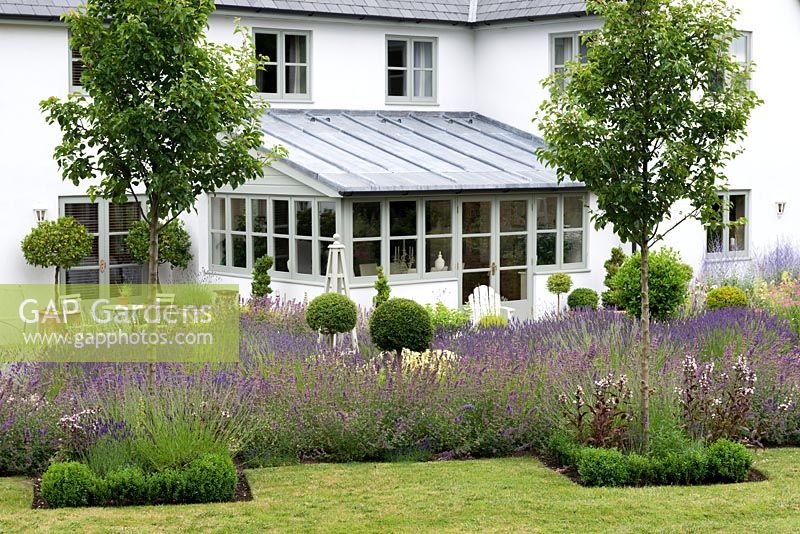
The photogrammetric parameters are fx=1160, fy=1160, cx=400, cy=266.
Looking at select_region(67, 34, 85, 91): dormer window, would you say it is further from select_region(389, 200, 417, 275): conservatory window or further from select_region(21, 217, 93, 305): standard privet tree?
select_region(389, 200, 417, 275): conservatory window

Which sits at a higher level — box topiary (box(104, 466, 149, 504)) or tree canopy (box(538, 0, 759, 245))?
tree canopy (box(538, 0, 759, 245))

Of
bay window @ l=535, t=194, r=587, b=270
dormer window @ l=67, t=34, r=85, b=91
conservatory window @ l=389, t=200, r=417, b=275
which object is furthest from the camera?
bay window @ l=535, t=194, r=587, b=270

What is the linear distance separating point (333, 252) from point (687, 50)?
6.65m

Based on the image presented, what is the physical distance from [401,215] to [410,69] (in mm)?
5181

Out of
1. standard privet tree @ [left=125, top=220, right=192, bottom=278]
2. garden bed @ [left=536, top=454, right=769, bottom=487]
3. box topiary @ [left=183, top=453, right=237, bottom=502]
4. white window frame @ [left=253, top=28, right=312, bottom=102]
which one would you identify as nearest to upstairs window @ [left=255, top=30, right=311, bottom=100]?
white window frame @ [left=253, top=28, right=312, bottom=102]

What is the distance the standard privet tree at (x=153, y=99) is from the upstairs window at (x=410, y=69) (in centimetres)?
1204

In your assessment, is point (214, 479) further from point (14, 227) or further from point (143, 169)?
point (14, 227)

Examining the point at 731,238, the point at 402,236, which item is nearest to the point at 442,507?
the point at 402,236

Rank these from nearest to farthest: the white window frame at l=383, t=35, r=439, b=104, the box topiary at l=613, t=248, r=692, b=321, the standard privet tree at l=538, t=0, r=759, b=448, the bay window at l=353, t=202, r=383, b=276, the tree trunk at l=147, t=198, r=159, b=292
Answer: the standard privet tree at l=538, t=0, r=759, b=448, the tree trunk at l=147, t=198, r=159, b=292, the box topiary at l=613, t=248, r=692, b=321, the bay window at l=353, t=202, r=383, b=276, the white window frame at l=383, t=35, r=439, b=104

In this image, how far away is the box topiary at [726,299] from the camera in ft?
54.7

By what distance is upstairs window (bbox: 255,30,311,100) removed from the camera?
2059 centimetres

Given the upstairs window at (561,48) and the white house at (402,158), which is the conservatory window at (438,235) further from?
the upstairs window at (561,48)

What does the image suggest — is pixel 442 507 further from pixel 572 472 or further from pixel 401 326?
pixel 401 326

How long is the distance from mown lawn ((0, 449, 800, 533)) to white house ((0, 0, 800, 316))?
8.33m
